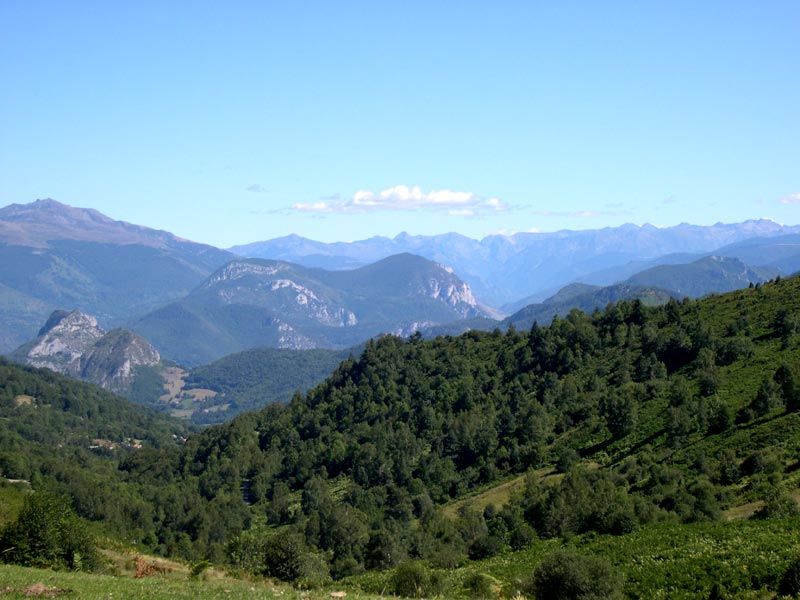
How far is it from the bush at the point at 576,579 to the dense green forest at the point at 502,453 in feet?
0.89

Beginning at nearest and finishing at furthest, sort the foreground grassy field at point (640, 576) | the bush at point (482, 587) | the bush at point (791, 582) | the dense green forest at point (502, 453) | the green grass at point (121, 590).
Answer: the bush at point (791, 582), the green grass at point (121, 590), the foreground grassy field at point (640, 576), the bush at point (482, 587), the dense green forest at point (502, 453)

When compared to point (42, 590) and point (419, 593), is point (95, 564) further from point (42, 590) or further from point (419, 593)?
point (419, 593)

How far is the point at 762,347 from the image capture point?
101125 mm

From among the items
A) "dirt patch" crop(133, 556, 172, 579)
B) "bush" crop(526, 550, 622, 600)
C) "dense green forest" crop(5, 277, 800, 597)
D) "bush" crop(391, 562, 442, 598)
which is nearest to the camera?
"bush" crop(526, 550, 622, 600)

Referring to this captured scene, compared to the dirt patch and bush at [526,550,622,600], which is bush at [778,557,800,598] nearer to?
bush at [526,550,622,600]

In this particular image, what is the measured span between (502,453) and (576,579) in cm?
8621

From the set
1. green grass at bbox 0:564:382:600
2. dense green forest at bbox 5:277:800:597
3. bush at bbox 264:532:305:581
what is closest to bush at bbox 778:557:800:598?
dense green forest at bbox 5:277:800:597

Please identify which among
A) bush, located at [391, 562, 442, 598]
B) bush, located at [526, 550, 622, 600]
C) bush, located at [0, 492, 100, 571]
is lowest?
bush, located at [391, 562, 442, 598]

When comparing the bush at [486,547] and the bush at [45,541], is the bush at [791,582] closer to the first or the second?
the bush at [45,541]

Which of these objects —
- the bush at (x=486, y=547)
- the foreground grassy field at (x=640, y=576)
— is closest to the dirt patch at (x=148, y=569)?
the foreground grassy field at (x=640, y=576)

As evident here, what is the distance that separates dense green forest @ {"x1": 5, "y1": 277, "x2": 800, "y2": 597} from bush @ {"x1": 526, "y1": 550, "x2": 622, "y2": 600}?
27 cm

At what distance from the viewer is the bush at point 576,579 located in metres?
29.5

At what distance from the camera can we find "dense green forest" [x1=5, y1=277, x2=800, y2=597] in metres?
58.5

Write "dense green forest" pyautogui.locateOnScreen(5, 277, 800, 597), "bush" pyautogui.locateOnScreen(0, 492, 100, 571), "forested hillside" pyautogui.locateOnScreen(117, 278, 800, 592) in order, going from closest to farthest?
"bush" pyautogui.locateOnScreen(0, 492, 100, 571), "dense green forest" pyautogui.locateOnScreen(5, 277, 800, 597), "forested hillside" pyautogui.locateOnScreen(117, 278, 800, 592)
